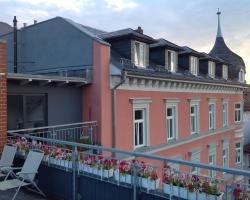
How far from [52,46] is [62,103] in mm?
3439

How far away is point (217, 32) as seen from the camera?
29.1 m

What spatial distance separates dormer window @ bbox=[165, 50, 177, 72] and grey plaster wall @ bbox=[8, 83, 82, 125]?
558cm

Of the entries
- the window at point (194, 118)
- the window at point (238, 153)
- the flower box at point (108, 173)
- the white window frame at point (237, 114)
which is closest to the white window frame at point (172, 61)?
the window at point (194, 118)

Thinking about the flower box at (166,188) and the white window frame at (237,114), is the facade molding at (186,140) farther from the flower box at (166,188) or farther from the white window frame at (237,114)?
the flower box at (166,188)

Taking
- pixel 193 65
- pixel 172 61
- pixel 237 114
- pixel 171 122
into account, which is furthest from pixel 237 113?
pixel 171 122

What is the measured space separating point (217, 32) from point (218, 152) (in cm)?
1266

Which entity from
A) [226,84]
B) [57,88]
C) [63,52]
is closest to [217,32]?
[226,84]

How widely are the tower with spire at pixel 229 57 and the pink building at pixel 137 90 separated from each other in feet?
17.2

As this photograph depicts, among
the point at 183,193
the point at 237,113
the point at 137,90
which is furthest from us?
the point at 237,113

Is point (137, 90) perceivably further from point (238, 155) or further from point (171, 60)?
point (238, 155)

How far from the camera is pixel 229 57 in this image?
26672 millimetres

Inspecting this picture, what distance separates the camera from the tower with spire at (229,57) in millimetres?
25250

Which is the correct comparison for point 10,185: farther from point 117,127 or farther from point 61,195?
point 117,127

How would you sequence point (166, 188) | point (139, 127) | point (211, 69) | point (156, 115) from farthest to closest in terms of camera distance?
point (211, 69), point (156, 115), point (139, 127), point (166, 188)
